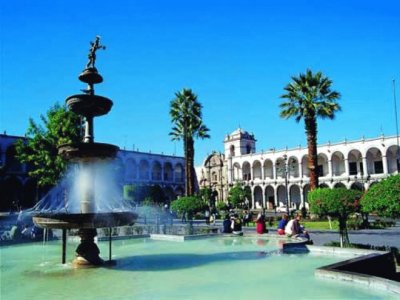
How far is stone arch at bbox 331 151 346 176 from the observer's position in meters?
53.9

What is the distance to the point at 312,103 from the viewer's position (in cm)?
2755

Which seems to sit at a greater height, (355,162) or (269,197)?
(355,162)

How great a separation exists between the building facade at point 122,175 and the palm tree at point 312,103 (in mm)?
19250

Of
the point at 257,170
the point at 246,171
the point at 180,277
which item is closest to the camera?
the point at 180,277

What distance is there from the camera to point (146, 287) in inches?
265

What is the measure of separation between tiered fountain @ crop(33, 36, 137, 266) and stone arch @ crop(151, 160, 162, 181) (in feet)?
181

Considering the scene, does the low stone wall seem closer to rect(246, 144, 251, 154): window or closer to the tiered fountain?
the tiered fountain

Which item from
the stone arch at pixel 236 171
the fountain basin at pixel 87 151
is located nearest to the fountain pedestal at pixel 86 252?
the fountain basin at pixel 87 151

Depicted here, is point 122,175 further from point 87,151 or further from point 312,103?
point 87,151

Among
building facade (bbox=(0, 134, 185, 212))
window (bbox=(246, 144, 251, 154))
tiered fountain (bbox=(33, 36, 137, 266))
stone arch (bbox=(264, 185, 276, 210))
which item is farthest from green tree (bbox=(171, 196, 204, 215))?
window (bbox=(246, 144, 251, 154))

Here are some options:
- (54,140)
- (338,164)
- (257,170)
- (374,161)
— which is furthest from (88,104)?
(257,170)

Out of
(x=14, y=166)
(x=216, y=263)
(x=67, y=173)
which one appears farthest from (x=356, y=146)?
(x=216, y=263)

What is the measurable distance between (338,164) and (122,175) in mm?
29854

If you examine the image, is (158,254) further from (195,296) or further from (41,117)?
(41,117)
